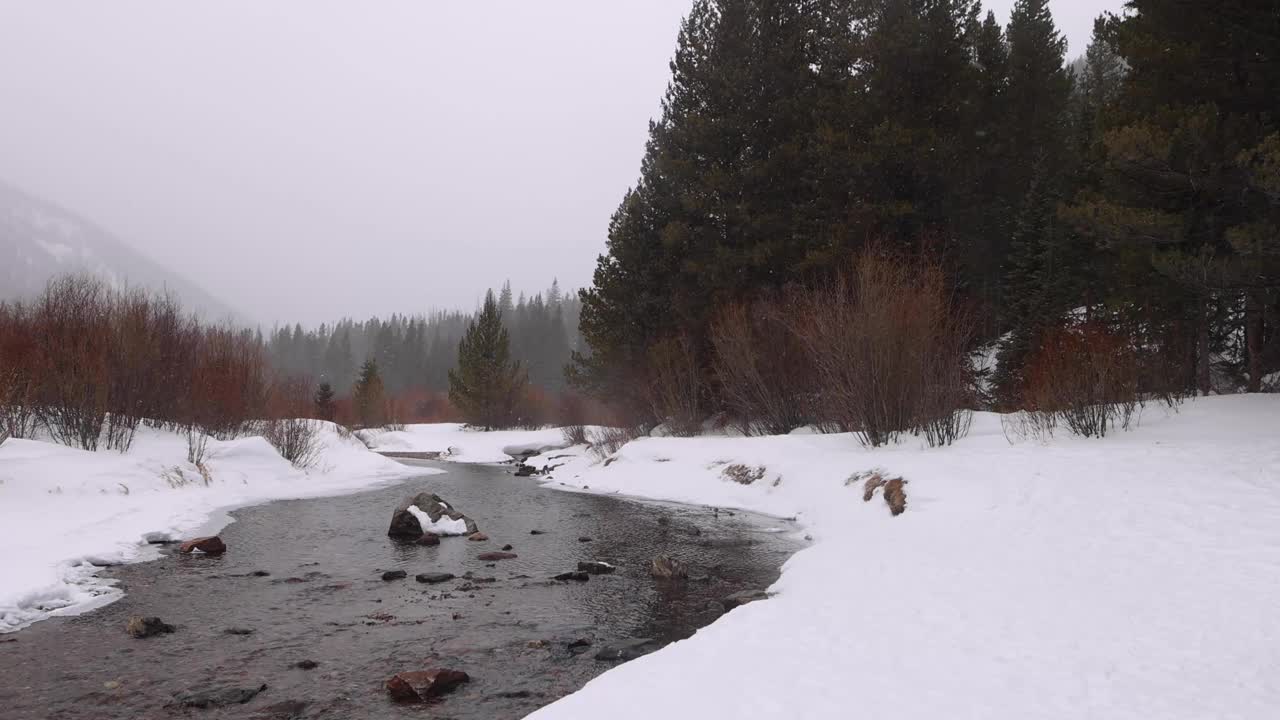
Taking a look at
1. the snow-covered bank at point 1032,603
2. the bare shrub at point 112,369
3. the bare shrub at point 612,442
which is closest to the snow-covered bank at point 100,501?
the bare shrub at point 112,369

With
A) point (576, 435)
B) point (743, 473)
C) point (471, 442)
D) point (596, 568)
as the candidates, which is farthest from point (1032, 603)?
point (471, 442)

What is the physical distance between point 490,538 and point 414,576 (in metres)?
3.13

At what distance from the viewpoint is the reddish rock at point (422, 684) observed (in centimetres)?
548

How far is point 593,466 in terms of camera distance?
83.5 feet

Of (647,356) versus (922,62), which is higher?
(922,62)

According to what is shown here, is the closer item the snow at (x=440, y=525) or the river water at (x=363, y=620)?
the river water at (x=363, y=620)

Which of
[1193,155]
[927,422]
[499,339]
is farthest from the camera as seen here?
[499,339]

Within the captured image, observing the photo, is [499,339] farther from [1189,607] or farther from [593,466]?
[1189,607]

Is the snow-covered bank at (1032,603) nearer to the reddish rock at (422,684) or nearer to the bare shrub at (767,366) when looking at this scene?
the reddish rock at (422,684)

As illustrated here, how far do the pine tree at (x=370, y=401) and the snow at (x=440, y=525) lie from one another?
44.8 m

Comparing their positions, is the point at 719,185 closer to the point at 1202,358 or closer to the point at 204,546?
the point at 1202,358

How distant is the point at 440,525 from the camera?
13.0 meters

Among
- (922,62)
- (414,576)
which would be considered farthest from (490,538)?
(922,62)

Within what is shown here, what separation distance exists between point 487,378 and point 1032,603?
49.0 metres
